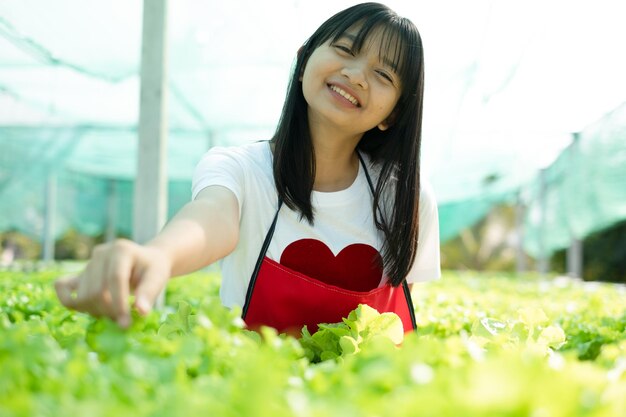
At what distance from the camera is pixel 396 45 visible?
66.9 inches

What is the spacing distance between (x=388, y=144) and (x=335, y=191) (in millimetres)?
248

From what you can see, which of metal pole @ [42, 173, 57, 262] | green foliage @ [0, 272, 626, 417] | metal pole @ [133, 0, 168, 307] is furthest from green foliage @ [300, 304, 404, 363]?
metal pole @ [42, 173, 57, 262]

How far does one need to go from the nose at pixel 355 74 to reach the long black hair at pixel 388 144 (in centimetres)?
5

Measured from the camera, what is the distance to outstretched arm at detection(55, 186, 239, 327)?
0.86 m

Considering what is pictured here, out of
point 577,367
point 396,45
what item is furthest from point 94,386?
point 396,45

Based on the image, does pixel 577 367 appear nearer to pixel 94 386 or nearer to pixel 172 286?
pixel 94 386

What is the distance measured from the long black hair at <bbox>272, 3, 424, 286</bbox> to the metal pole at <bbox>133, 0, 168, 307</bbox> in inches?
54.6

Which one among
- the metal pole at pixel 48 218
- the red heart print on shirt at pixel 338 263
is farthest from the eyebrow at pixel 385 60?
the metal pole at pixel 48 218

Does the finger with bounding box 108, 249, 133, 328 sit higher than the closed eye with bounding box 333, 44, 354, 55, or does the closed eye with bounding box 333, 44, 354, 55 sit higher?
the closed eye with bounding box 333, 44, 354, 55

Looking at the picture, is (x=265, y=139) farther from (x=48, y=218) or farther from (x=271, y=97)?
(x=48, y=218)

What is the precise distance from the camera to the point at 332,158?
6.32ft

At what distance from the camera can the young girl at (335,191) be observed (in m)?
1.63

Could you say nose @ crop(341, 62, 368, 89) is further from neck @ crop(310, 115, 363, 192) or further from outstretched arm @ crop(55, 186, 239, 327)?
outstretched arm @ crop(55, 186, 239, 327)

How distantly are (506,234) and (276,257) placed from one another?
21512mm
